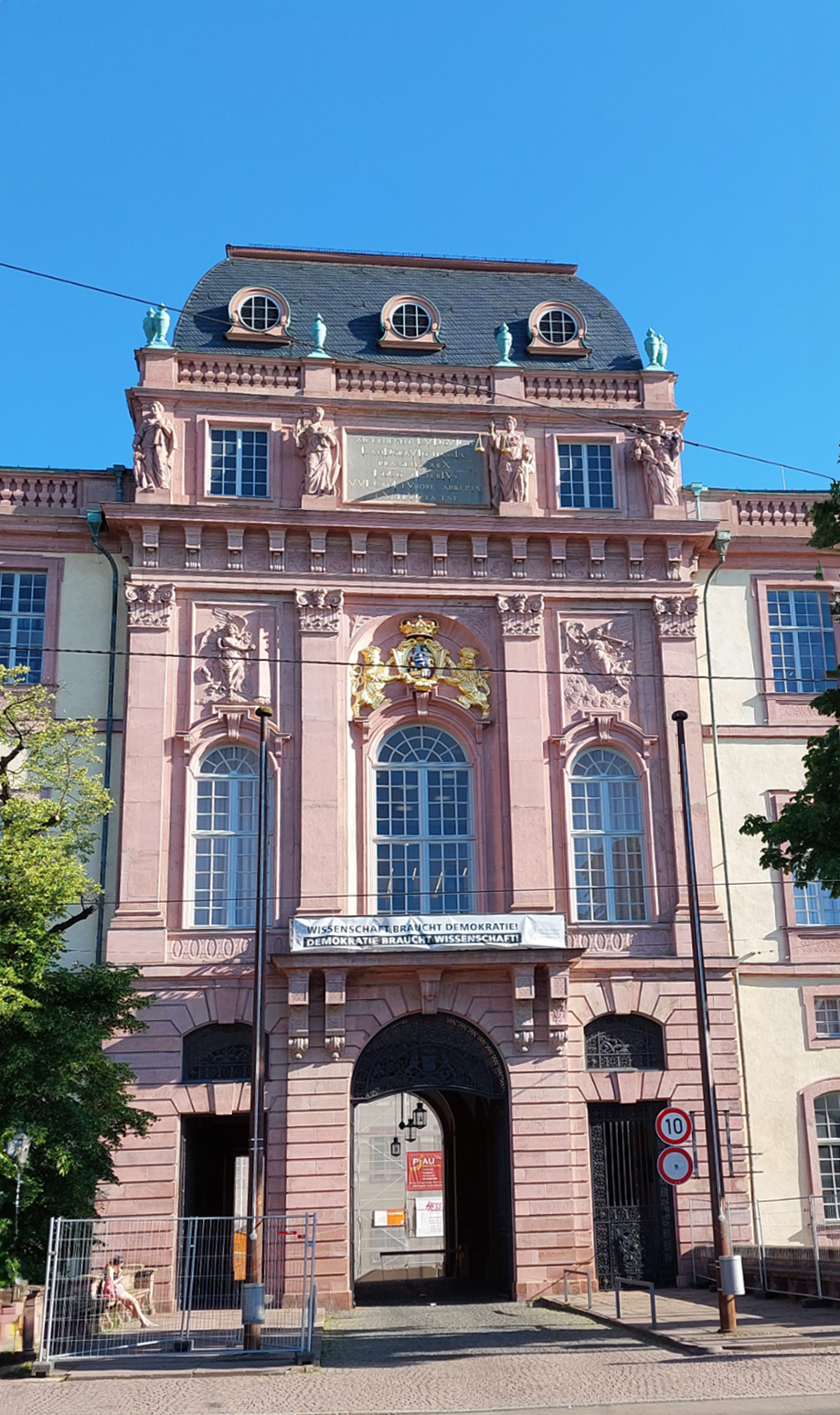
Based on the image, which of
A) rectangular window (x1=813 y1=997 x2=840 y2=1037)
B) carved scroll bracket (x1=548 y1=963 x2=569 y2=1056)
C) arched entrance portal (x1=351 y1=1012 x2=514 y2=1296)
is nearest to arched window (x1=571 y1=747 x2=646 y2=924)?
carved scroll bracket (x1=548 y1=963 x2=569 y2=1056)

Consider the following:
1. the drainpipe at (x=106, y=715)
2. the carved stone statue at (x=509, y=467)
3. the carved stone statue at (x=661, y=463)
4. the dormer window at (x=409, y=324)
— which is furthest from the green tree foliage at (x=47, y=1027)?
the carved stone statue at (x=661, y=463)

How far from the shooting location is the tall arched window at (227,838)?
29969 mm

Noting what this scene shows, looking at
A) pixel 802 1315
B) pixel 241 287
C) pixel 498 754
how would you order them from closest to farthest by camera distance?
1. pixel 802 1315
2. pixel 498 754
3. pixel 241 287

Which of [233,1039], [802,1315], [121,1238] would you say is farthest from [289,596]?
[802,1315]

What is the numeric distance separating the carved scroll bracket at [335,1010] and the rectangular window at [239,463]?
1067 centimetres

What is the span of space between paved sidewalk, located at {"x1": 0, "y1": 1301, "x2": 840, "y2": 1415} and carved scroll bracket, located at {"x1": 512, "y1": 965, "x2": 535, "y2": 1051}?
7.07m

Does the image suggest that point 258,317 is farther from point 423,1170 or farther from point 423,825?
point 423,1170

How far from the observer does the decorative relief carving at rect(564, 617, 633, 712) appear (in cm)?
3209

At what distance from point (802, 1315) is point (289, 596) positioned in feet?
56.1

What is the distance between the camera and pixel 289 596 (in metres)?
32.0

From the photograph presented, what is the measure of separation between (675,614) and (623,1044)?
9240mm

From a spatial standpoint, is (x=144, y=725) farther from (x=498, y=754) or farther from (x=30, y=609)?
(x=498, y=754)

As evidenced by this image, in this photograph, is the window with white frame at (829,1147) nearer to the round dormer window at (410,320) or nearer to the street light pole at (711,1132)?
the street light pole at (711,1132)

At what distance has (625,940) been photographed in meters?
30.4
